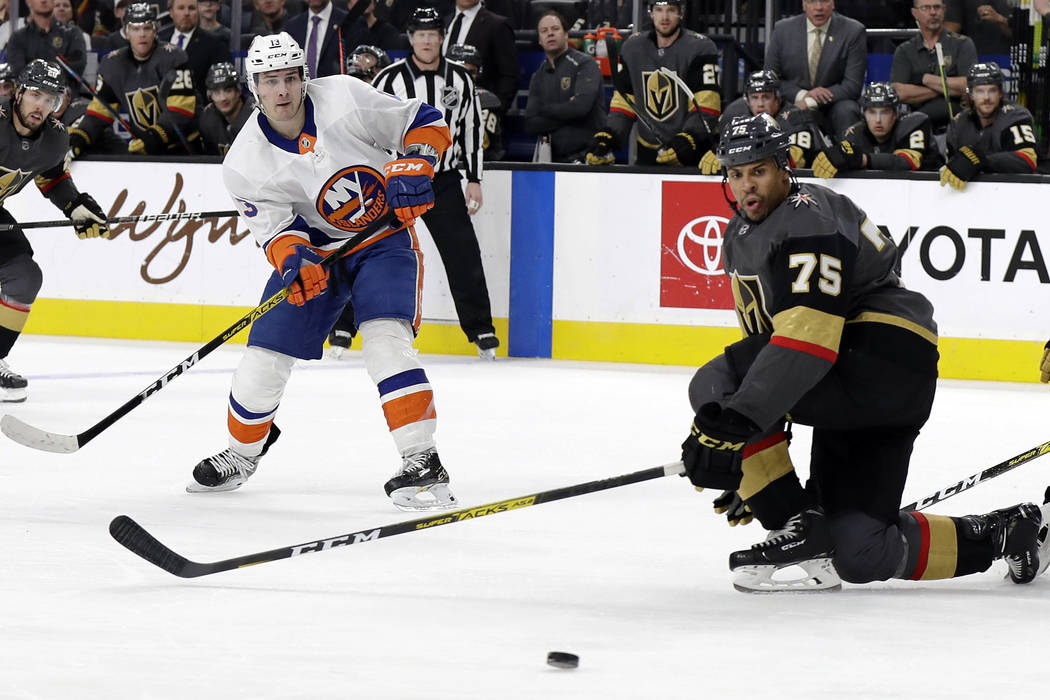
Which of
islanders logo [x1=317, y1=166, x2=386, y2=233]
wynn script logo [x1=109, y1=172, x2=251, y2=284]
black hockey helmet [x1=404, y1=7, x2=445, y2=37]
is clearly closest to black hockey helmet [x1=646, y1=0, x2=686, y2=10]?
black hockey helmet [x1=404, y1=7, x2=445, y2=37]

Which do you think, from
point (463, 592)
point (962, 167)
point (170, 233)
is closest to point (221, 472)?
point (463, 592)

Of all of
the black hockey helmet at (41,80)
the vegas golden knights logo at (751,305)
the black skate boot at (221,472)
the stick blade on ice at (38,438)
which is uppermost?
the black hockey helmet at (41,80)

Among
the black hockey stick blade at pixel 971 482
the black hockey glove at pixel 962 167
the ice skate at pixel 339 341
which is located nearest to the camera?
the black hockey stick blade at pixel 971 482

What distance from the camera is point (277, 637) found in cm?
262

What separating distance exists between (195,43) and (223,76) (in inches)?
23.1

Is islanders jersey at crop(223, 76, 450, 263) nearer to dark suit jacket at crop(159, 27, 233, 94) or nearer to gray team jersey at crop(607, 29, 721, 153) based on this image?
gray team jersey at crop(607, 29, 721, 153)

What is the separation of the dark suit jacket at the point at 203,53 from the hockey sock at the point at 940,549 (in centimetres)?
576

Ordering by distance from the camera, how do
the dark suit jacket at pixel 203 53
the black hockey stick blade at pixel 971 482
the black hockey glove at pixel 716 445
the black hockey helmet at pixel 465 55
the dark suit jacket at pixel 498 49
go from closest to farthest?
the black hockey glove at pixel 716 445 → the black hockey stick blade at pixel 971 482 → the black hockey helmet at pixel 465 55 → the dark suit jacket at pixel 498 49 → the dark suit jacket at pixel 203 53

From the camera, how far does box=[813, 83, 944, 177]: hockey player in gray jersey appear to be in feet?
21.2

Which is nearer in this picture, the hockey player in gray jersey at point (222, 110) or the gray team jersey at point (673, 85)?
the gray team jersey at point (673, 85)

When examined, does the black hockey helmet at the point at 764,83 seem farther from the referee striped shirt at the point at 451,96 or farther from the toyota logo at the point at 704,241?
the referee striped shirt at the point at 451,96

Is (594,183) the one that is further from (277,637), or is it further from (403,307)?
(277,637)

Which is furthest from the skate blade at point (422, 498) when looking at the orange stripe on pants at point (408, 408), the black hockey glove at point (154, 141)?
the black hockey glove at point (154, 141)

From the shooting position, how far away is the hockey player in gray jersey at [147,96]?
7680 millimetres
